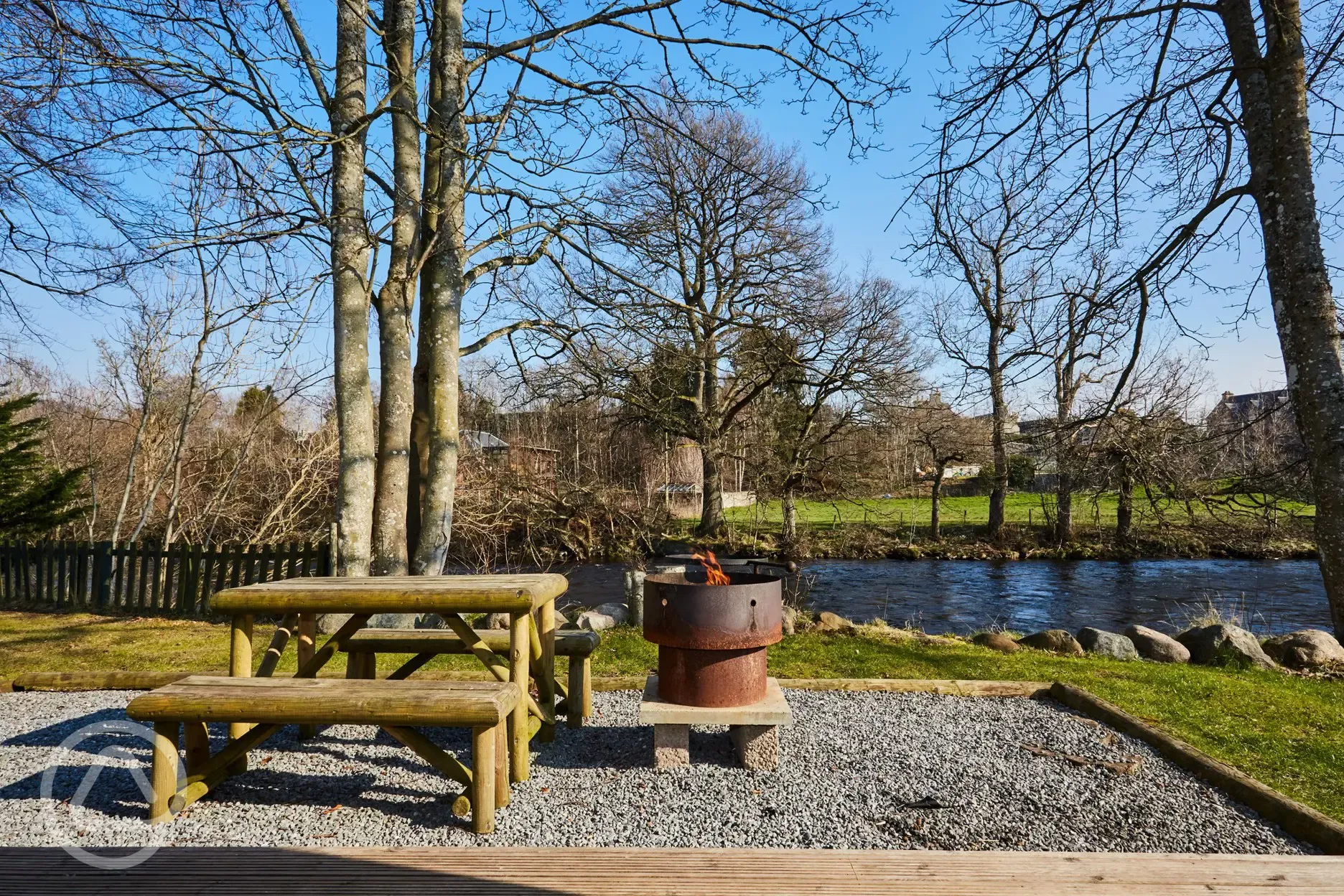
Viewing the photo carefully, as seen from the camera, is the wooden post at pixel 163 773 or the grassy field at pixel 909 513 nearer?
the wooden post at pixel 163 773

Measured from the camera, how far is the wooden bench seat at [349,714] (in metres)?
3.00

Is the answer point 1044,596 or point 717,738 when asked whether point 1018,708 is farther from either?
point 1044,596

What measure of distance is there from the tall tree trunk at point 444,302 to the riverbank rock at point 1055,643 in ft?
20.1

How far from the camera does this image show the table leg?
3734 mm

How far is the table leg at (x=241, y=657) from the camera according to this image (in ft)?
12.3

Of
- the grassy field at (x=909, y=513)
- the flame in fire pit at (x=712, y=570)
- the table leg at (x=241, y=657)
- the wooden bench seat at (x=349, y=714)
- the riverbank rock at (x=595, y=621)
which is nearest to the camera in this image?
the wooden bench seat at (x=349, y=714)

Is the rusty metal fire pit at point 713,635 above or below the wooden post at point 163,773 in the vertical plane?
above

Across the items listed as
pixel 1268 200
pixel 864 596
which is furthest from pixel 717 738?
pixel 864 596

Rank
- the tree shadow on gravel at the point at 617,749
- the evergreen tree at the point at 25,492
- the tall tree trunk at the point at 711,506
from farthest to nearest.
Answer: the tall tree trunk at the point at 711,506 < the evergreen tree at the point at 25,492 < the tree shadow on gravel at the point at 617,749

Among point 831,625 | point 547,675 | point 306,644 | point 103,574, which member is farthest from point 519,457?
point 547,675

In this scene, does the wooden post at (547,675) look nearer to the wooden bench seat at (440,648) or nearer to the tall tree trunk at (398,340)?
the wooden bench seat at (440,648)

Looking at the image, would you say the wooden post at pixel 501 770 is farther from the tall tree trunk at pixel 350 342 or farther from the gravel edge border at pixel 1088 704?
the tall tree trunk at pixel 350 342

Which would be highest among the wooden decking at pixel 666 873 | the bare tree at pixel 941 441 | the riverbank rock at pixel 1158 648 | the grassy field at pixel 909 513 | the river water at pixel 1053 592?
the bare tree at pixel 941 441

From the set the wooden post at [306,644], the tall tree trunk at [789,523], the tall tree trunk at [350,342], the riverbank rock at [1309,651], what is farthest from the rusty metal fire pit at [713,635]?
the tall tree trunk at [789,523]
